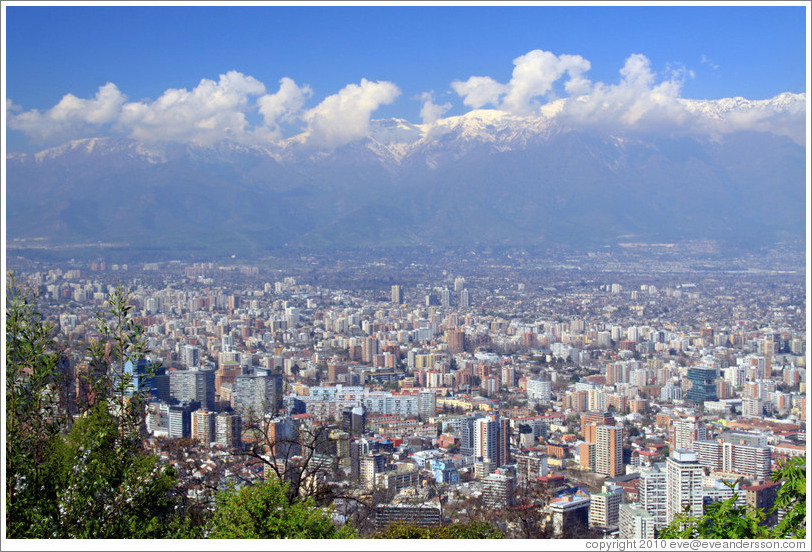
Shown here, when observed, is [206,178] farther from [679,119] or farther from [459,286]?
[679,119]

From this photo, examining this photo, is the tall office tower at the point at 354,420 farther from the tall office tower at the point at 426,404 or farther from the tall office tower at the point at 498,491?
the tall office tower at the point at 498,491

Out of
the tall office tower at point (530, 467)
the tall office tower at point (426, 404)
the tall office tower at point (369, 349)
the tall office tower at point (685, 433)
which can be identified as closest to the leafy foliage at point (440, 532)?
the tall office tower at point (530, 467)

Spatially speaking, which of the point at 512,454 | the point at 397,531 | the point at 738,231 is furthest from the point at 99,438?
the point at 738,231

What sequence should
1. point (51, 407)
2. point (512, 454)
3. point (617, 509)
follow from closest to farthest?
point (51, 407)
point (617, 509)
point (512, 454)

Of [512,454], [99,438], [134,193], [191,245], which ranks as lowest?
[512,454]

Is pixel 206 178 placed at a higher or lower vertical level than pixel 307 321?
higher

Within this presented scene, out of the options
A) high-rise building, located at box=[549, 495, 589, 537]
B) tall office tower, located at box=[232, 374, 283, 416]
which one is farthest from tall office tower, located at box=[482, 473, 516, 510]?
tall office tower, located at box=[232, 374, 283, 416]
